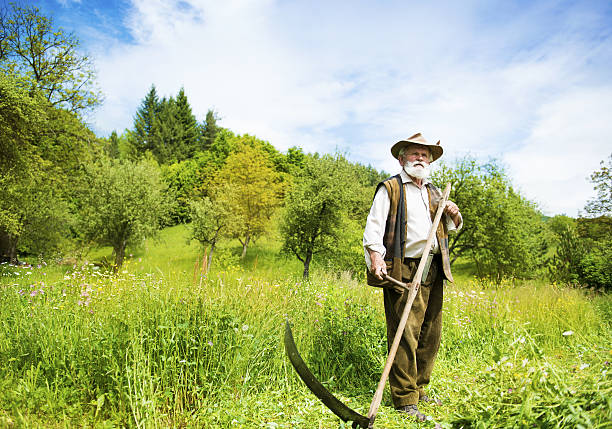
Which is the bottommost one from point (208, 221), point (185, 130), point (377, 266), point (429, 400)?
point (429, 400)

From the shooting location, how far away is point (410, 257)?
10.5ft

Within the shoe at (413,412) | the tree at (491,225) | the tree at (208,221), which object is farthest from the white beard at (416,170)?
the tree at (208,221)

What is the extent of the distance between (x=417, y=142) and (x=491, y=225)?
18.5 m

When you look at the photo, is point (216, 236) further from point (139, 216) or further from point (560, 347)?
point (560, 347)

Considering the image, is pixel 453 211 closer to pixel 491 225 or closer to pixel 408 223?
pixel 408 223

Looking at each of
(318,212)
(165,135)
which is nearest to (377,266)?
(318,212)

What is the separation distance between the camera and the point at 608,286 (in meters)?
12.4

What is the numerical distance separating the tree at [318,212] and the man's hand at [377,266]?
13.4 meters

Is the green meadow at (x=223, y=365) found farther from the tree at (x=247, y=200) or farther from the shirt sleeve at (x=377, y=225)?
the tree at (x=247, y=200)

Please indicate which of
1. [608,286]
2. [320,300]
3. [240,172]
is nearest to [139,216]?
[240,172]

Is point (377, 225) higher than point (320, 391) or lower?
higher

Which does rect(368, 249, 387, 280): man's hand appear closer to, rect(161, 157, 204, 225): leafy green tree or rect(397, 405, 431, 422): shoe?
rect(397, 405, 431, 422): shoe

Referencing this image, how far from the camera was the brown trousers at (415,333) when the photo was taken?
10.1ft

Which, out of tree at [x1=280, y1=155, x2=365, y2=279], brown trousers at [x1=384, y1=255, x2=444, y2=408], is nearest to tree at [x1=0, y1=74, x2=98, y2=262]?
tree at [x1=280, y1=155, x2=365, y2=279]
